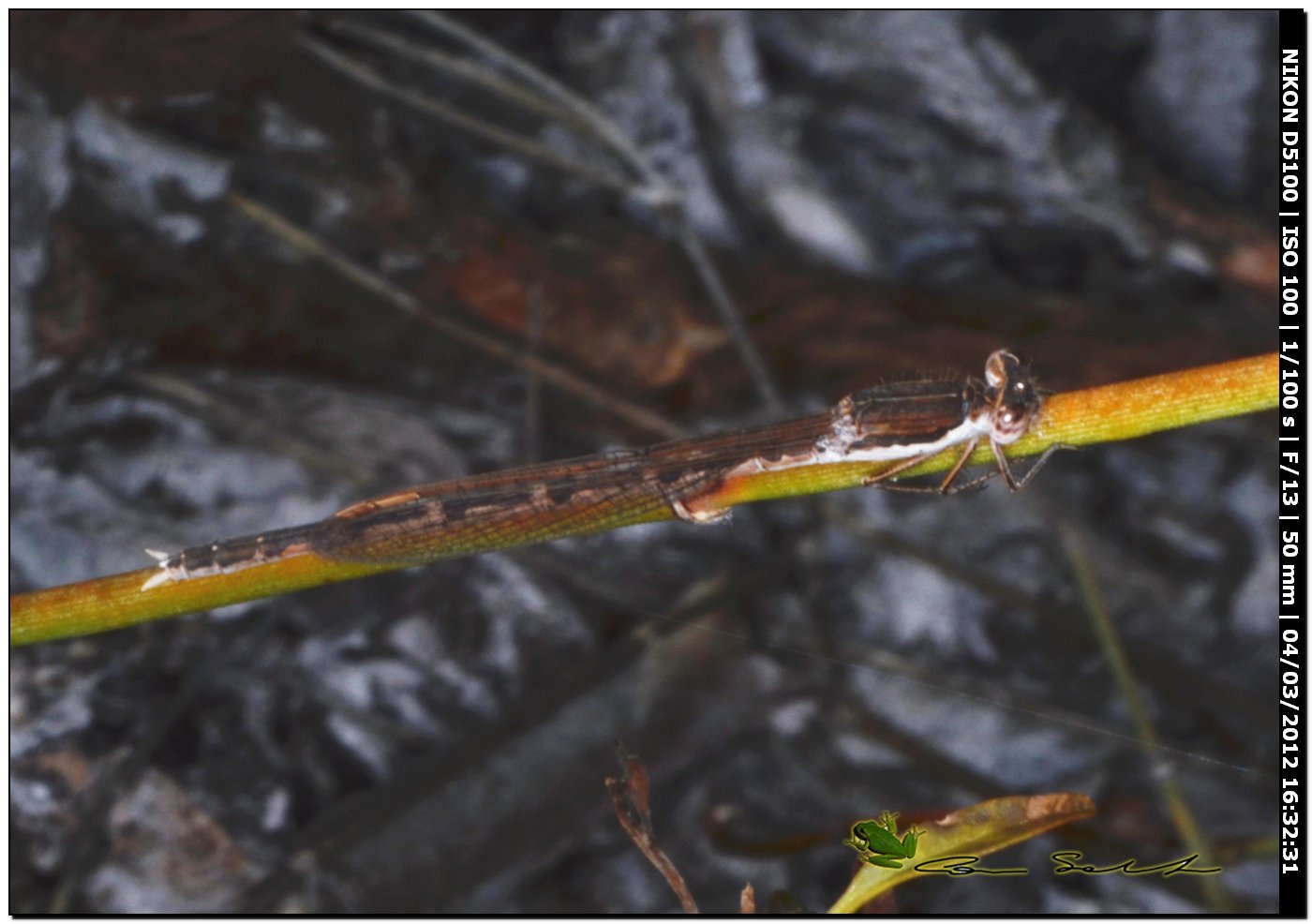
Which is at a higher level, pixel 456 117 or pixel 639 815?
pixel 456 117

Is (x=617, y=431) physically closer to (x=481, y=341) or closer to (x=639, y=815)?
(x=481, y=341)

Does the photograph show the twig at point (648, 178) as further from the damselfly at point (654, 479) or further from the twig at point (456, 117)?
the damselfly at point (654, 479)

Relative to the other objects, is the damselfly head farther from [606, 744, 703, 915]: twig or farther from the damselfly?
[606, 744, 703, 915]: twig

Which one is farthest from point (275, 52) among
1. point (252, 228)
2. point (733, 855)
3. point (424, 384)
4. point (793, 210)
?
point (733, 855)

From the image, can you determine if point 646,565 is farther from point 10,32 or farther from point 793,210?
point 10,32
